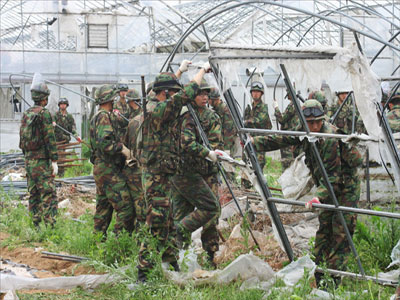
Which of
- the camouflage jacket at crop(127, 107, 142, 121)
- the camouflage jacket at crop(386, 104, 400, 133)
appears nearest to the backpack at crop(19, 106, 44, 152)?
the camouflage jacket at crop(127, 107, 142, 121)

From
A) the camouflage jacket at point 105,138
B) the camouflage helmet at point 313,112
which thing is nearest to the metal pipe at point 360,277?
the camouflage helmet at point 313,112

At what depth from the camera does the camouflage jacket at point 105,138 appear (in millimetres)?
6988

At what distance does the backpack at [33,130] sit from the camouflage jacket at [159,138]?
2.95 meters

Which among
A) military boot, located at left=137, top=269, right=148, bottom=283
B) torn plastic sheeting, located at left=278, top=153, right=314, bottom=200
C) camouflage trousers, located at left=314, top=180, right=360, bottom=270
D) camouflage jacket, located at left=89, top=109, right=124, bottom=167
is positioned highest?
camouflage jacket, located at left=89, top=109, right=124, bottom=167

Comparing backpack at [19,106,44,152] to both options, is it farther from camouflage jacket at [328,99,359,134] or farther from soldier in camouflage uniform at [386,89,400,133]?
camouflage jacket at [328,99,359,134]

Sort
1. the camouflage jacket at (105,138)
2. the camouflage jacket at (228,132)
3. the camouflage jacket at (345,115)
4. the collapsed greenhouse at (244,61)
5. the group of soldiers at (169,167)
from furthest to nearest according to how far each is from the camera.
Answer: the camouflage jacket at (228,132), the camouflage jacket at (345,115), the camouflage jacket at (105,138), the group of soldiers at (169,167), the collapsed greenhouse at (244,61)

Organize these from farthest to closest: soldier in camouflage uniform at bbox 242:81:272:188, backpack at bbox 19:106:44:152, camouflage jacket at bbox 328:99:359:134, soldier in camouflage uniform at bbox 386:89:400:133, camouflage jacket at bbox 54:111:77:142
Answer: camouflage jacket at bbox 54:111:77:142
soldier in camouflage uniform at bbox 242:81:272:188
camouflage jacket at bbox 328:99:359:134
backpack at bbox 19:106:44:152
soldier in camouflage uniform at bbox 386:89:400:133

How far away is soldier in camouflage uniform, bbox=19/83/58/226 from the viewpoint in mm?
8438

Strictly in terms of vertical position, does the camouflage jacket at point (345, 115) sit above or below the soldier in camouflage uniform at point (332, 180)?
above

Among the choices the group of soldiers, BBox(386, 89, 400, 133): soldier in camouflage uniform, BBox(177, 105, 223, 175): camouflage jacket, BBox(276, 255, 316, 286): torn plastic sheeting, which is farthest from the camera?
BBox(386, 89, 400, 133): soldier in camouflage uniform

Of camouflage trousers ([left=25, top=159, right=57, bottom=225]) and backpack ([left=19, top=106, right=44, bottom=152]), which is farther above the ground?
backpack ([left=19, top=106, right=44, bottom=152])

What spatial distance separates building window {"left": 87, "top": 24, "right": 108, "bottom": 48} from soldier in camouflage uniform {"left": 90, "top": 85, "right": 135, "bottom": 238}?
40.6ft

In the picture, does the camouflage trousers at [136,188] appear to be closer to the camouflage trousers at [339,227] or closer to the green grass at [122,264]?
the green grass at [122,264]

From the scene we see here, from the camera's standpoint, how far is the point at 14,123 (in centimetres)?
1861
